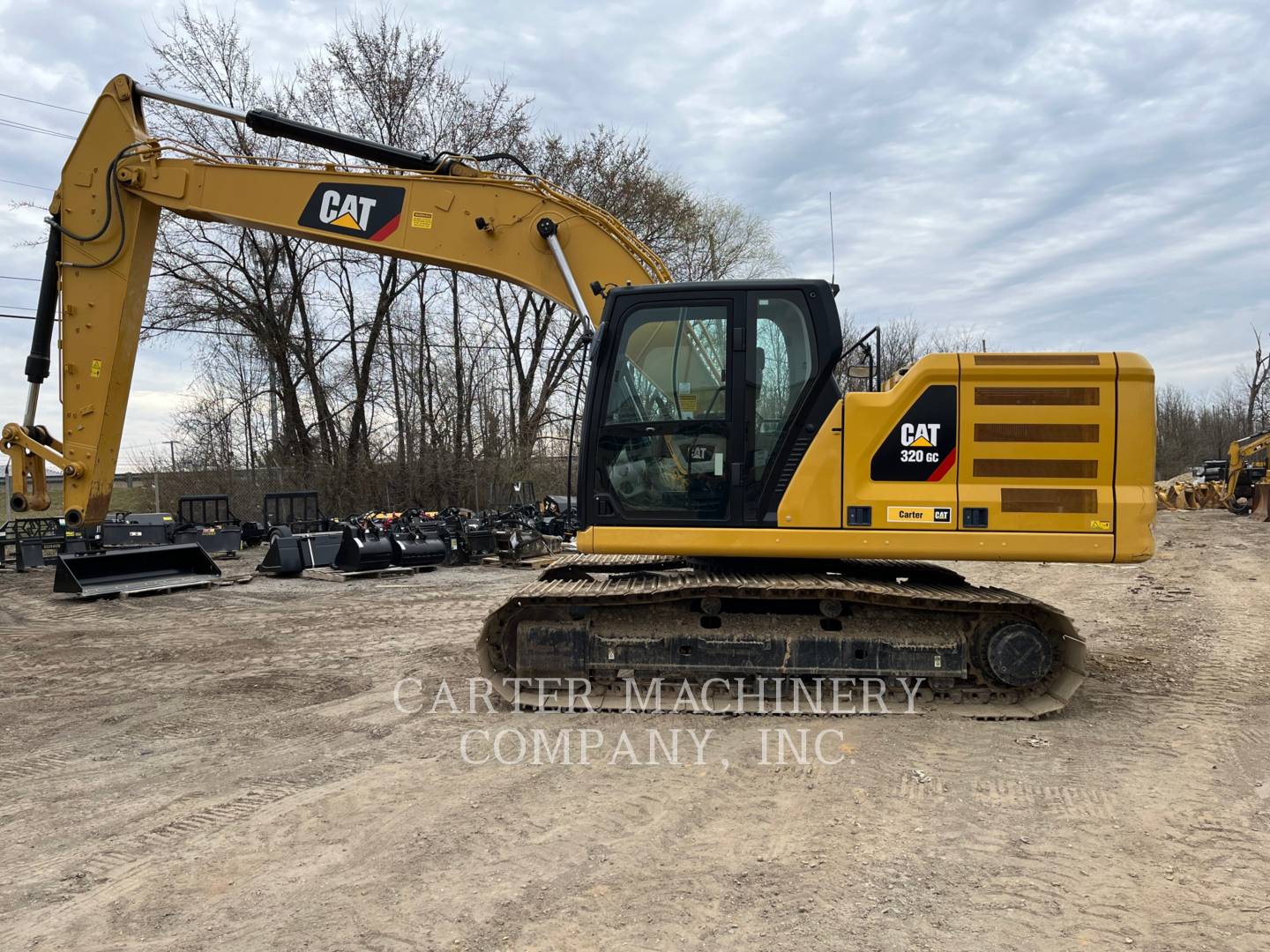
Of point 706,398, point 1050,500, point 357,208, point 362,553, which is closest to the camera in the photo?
point 1050,500

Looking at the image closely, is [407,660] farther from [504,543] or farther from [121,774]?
[504,543]

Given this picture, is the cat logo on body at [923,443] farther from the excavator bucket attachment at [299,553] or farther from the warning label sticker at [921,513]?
the excavator bucket attachment at [299,553]

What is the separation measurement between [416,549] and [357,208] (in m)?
7.51

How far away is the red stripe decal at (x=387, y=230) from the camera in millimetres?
6926

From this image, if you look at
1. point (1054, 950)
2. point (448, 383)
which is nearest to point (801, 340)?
point (1054, 950)

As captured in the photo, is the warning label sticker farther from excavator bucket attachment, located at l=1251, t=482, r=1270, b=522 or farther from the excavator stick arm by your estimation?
excavator bucket attachment, located at l=1251, t=482, r=1270, b=522

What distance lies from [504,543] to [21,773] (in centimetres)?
1048

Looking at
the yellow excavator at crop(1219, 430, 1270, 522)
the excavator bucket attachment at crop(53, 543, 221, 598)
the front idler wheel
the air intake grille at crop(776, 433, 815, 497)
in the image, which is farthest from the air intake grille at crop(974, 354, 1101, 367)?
the yellow excavator at crop(1219, 430, 1270, 522)

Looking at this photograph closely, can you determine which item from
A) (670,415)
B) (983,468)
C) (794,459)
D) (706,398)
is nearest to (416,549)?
(670,415)

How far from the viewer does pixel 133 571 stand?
37.3 feet

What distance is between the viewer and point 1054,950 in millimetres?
2729

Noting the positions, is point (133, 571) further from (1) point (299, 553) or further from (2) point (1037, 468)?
(2) point (1037, 468)

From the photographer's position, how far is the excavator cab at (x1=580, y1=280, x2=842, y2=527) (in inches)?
207

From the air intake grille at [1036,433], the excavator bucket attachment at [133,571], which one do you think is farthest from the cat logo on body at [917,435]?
the excavator bucket attachment at [133,571]
